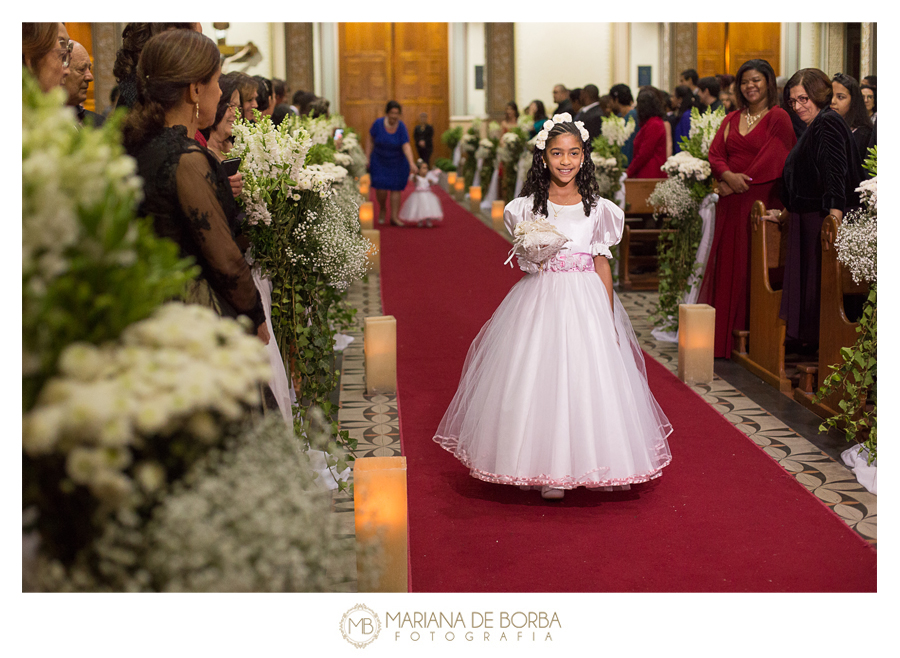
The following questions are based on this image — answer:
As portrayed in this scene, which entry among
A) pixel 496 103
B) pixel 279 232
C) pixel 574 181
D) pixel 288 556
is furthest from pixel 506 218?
pixel 496 103

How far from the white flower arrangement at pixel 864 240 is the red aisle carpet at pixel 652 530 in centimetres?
95

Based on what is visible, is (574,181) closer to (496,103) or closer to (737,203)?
(737,203)

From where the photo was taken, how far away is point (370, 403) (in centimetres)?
523

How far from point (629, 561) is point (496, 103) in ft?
62.3

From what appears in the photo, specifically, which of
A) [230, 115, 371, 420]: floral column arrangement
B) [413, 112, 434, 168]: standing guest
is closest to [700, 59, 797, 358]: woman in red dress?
[230, 115, 371, 420]: floral column arrangement

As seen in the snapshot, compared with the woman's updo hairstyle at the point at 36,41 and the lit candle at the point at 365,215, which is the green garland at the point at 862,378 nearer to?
the woman's updo hairstyle at the point at 36,41

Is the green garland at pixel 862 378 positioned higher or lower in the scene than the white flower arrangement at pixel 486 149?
lower

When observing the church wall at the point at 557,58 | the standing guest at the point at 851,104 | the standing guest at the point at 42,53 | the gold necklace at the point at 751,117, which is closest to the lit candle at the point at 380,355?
the gold necklace at the point at 751,117

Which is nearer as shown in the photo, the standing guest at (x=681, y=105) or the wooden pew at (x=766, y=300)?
the wooden pew at (x=766, y=300)

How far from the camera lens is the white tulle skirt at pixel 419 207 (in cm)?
1288

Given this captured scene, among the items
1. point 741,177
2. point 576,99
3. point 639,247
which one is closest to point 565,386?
point 741,177

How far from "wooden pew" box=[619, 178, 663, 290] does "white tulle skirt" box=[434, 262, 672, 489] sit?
Answer: 15.1ft

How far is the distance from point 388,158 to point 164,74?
31.9 ft

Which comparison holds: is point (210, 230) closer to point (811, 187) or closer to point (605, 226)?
point (605, 226)
